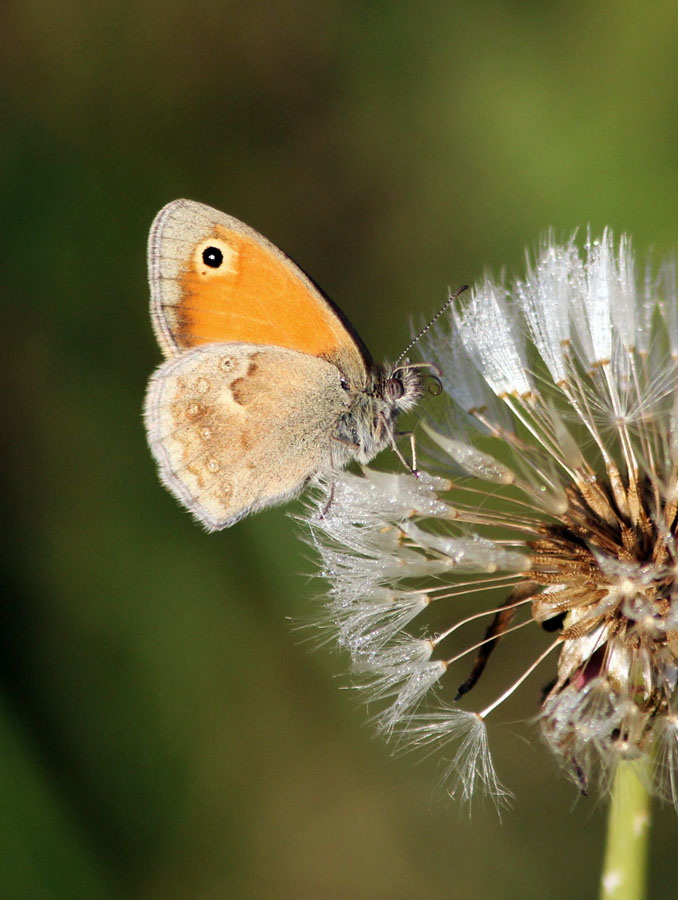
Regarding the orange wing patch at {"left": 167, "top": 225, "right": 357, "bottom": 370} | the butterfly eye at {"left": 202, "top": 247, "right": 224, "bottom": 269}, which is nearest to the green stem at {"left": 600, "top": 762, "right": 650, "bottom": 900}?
the orange wing patch at {"left": 167, "top": 225, "right": 357, "bottom": 370}

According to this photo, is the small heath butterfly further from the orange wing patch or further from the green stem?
the green stem

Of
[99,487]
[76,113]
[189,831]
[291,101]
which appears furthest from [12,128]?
[189,831]

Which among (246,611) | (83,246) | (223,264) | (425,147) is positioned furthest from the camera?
(425,147)

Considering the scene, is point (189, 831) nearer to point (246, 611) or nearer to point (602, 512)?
point (246, 611)

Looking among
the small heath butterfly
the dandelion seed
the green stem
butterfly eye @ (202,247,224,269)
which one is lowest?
the green stem

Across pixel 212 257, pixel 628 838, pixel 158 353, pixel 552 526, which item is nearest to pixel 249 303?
pixel 212 257
